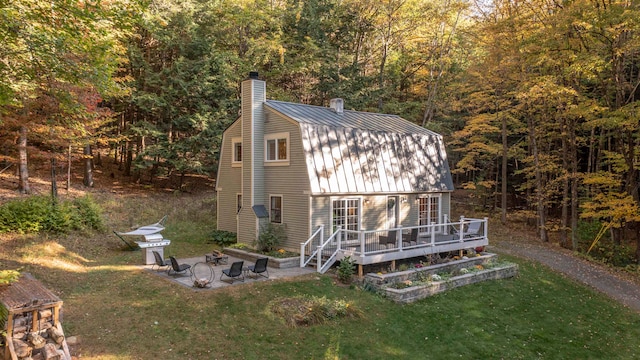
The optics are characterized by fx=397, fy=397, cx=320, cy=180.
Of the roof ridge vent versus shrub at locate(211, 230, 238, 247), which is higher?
the roof ridge vent

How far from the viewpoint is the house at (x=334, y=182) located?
44.1ft

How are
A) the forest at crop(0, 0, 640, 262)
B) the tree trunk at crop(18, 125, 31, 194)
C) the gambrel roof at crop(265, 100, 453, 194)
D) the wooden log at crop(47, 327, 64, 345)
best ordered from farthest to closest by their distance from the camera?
the tree trunk at crop(18, 125, 31, 194)
the forest at crop(0, 0, 640, 262)
the gambrel roof at crop(265, 100, 453, 194)
the wooden log at crop(47, 327, 64, 345)

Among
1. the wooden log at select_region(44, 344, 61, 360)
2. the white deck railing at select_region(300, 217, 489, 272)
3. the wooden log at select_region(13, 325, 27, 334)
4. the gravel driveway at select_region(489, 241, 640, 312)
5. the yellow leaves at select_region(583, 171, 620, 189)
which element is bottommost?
the gravel driveway at select_region(489, 241, 640, 312)

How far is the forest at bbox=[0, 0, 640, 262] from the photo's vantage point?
1602 cm

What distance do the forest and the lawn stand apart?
5.04 m

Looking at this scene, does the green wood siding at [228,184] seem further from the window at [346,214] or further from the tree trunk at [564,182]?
the tree trunk at [564,182]

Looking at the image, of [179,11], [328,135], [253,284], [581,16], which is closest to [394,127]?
[328,135]

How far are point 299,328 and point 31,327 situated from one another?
16.2ft

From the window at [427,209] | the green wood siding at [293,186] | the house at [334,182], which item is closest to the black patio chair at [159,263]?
the house at [334,182]

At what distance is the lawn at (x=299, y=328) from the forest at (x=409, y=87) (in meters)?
5.04

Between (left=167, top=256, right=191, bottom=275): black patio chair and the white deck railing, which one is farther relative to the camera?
the white deck railing

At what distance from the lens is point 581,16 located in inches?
607

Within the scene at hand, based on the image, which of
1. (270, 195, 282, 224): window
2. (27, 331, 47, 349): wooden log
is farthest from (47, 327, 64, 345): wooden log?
(270, 195, 282, 224): window

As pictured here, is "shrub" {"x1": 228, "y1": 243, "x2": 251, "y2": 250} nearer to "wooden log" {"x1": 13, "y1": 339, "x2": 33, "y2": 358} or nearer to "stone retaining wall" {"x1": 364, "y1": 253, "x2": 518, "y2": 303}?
"stone retaining wall" {"x1": 364, "y1": 253, "x2": 518, "y2": 303}
